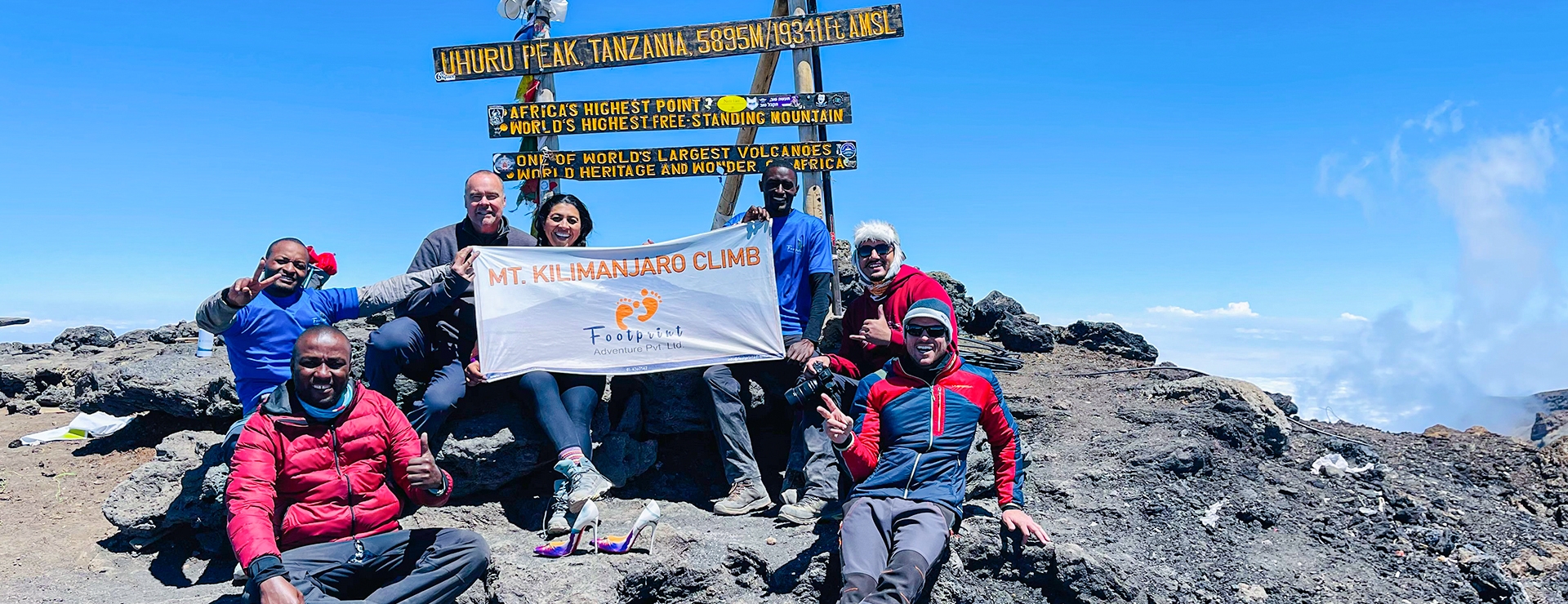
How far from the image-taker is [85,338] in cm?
1345

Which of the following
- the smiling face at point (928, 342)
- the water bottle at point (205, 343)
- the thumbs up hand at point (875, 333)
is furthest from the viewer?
the water bottle at point (205, 343)

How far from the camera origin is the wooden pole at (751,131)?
346 inches

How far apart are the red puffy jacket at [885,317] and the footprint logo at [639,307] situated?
1442mm

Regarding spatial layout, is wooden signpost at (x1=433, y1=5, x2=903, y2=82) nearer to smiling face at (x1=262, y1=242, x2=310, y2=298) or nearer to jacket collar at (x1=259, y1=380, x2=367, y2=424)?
smiling face at (x1=262, y1=242, x2=310, y2=298)

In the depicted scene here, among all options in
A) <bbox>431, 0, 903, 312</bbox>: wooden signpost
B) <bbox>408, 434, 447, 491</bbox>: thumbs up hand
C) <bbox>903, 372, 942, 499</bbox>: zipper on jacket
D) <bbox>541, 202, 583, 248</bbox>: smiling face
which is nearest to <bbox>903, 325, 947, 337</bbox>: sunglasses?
<bbox>903, 372, 942, 499</bbox>: zipper on jacket

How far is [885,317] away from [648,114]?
393cm

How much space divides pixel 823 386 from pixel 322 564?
9.00ft

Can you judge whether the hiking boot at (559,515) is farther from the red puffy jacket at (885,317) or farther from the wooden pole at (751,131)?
the wooden pole at (751,131)

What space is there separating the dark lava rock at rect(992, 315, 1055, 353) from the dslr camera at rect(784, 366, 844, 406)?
19.9 ft

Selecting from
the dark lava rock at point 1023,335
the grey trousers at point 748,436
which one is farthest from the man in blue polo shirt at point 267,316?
the dark lava rock at point 1023,335

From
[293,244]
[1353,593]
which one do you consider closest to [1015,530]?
[1353,593]

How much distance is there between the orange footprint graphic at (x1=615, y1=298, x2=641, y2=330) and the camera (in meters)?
6.16

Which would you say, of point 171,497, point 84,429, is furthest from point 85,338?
point 171,497

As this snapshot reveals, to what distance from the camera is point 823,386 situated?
5.31 metres
